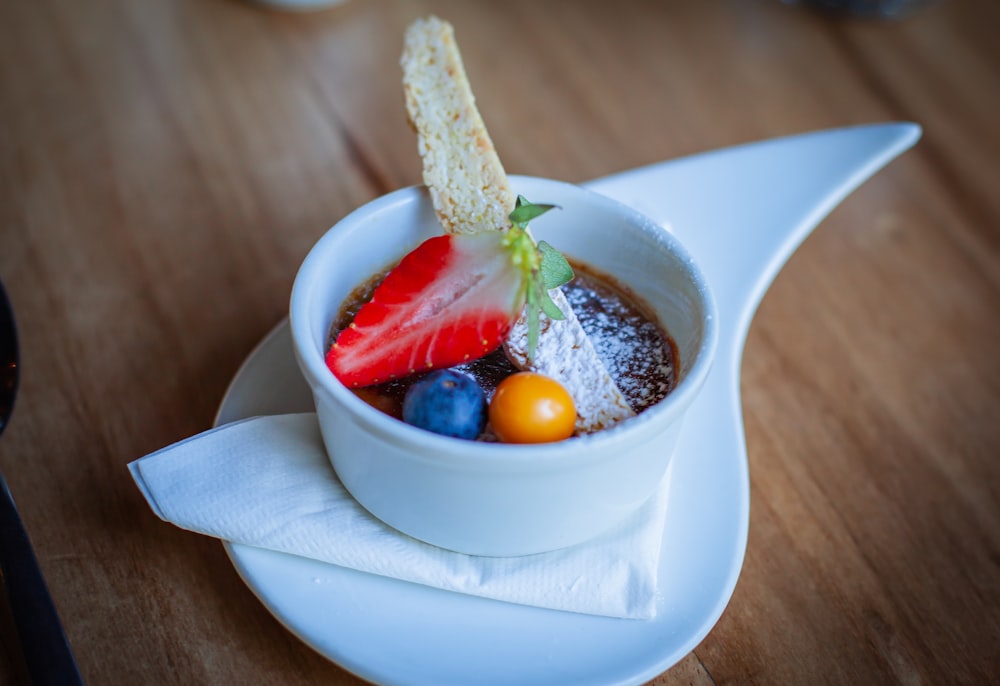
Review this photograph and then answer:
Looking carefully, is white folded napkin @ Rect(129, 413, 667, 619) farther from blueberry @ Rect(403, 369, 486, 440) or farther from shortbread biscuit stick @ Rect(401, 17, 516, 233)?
shortbread biscuit stick @ Rect(401, 17, 516, 233)

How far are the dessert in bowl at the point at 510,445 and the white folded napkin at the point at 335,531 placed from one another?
0.06 feet

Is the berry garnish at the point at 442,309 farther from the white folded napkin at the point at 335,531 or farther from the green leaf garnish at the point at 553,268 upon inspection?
the white folded napkin at the point at 335,531

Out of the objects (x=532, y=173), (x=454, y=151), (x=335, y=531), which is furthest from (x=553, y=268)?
(x=532, y=173)

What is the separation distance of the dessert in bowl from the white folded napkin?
0.06 ft

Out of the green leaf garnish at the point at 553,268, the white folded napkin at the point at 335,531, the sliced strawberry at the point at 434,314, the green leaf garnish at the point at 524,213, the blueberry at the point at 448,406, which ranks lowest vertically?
the white folded napkin at the point at 335,531

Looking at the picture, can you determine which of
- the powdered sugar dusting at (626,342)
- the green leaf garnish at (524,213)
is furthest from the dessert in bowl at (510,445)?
the green leaf garnish at (524,213)

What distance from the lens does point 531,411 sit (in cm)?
79

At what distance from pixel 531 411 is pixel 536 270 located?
136 mm

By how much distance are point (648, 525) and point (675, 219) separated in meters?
0.49

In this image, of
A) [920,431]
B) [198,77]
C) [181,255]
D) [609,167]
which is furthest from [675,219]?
[198,77]

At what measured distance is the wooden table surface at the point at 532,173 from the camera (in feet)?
2.93

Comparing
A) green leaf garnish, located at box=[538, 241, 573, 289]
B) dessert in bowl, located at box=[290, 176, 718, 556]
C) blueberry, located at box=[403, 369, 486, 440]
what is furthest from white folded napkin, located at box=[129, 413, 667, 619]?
green leaf garnish, located at box=[538, 241, 573, 289]

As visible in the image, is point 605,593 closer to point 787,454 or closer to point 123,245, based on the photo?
point 787,454

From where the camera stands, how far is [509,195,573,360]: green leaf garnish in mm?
832
